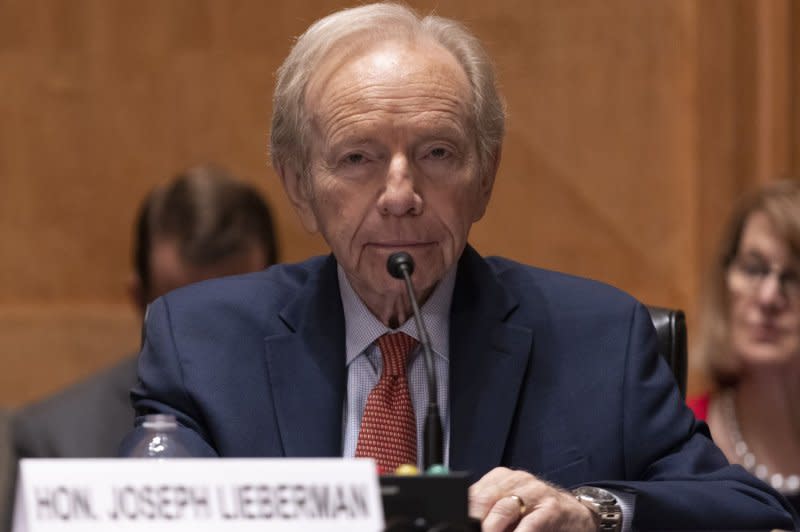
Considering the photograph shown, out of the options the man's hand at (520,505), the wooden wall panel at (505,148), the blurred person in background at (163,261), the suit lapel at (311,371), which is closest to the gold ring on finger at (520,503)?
the man's hand at (520,505)

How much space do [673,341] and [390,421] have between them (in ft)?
2.12

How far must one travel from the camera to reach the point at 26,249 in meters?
4.52

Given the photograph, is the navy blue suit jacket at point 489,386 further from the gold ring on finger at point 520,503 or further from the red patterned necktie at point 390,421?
the gold ring on finger at point 520,503

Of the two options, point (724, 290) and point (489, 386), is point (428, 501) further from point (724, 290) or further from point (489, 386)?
point (724, 290)

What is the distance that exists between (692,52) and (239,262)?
157 centimetres

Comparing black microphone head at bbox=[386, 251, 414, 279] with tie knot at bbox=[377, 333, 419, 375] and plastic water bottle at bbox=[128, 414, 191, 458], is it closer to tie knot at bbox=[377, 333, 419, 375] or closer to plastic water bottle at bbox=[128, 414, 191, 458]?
tie knot at bbox=[377, 333, 419, 375]

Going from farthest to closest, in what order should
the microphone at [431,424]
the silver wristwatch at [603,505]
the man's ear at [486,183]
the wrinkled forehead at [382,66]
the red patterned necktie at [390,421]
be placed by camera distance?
the man's ear at [486,183]
the wrinkled forehead at [382,66]
the red patterned necktie at [390,421]
the silver wristwatch at [603,505]
the microphone at [431,424]

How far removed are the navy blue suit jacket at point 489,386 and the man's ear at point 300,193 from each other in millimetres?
100

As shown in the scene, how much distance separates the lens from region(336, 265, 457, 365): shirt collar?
8.06ft

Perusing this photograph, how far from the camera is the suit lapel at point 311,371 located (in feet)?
7.63

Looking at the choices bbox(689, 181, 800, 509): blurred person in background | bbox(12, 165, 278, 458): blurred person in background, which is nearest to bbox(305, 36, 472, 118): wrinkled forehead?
bbox(12, 165, 278, 458): blurred person in background

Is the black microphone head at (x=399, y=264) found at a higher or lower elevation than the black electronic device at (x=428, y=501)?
higher

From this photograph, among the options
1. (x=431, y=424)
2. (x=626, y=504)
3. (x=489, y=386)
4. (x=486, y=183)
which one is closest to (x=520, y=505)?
(x=431, y=424)

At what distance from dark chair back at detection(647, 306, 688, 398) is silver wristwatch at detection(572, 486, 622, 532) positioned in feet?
2.00
